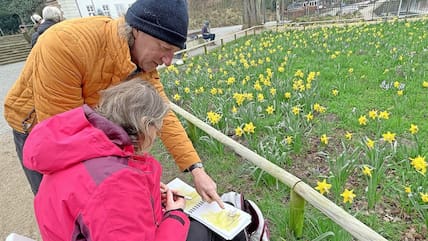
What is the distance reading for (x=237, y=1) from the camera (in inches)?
968

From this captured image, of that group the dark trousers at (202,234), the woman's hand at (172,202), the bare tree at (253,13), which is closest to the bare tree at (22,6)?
the bare tree at (253,13)

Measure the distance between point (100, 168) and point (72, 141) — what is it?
0.13 m

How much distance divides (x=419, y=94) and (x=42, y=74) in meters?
3.78

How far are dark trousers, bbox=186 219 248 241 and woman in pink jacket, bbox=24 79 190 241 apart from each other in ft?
0.83

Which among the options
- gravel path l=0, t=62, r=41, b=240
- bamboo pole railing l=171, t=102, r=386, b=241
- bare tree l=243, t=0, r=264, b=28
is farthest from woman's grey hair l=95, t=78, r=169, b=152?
bare tree l=243, t=0, r=264, b=28

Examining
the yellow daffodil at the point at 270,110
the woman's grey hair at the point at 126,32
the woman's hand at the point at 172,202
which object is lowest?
the yellow daffodil at the point at 270,110

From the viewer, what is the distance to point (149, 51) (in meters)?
1.43

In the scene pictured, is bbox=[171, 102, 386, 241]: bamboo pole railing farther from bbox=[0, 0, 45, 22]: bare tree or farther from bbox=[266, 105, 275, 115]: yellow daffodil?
bbox=[0, 0, 45, 22]: bare tree

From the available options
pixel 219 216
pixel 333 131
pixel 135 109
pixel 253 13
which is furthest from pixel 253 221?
pixel 253 13

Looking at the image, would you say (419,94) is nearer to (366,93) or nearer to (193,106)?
(366,93)

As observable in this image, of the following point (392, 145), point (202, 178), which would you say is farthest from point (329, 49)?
point (202, 178)

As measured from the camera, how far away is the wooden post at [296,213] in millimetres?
1717

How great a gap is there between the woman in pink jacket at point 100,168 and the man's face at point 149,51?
304 millimetres

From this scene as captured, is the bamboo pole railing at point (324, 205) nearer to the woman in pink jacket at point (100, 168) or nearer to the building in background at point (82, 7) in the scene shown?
the woman in pink jacket at point (100, 168)
